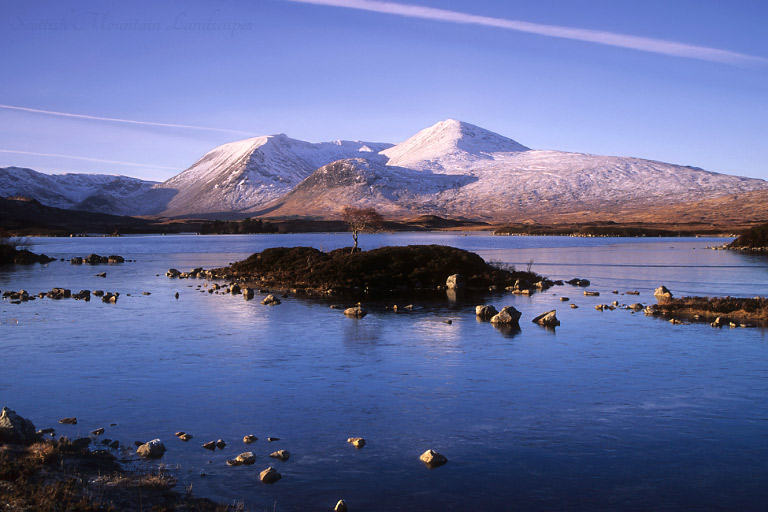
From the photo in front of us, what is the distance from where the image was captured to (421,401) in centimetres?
1925

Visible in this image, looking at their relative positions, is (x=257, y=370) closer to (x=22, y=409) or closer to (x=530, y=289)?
(x=22, y=409)

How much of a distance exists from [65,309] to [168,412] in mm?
25852

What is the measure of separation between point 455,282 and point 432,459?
37.0 m

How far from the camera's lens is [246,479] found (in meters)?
13.4

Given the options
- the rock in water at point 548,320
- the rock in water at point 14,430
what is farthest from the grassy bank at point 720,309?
the rock in water at point 14,430

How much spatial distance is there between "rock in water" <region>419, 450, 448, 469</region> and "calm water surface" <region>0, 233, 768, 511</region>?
0.18 metres

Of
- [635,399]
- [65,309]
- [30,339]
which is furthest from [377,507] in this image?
[65,309]

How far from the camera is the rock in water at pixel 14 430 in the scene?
13891 millimetres

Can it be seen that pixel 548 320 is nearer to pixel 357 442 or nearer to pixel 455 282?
pixel 455 282

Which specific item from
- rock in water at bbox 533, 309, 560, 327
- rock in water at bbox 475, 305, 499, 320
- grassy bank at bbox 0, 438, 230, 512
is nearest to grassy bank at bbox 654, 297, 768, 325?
rock in water at bbox 533, 309, 560, 327

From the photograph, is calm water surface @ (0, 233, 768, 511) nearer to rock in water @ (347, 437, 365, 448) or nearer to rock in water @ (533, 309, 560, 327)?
rock in water @ (347, 437, 365, 448)

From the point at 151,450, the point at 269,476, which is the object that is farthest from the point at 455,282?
the point at 269,476

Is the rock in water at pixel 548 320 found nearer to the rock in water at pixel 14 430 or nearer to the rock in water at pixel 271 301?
the rock in water at pixel 271 301

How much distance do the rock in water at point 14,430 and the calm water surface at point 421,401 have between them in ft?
5.20
